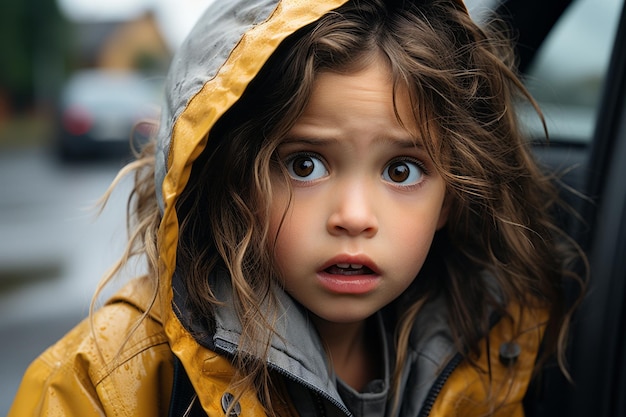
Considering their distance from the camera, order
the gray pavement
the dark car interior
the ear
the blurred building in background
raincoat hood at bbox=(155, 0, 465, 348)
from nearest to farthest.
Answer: raincoat hood at bbox=(155, 0, 465, 348) < the dark car interior < the ear < the gray pavement < the blurred building in background

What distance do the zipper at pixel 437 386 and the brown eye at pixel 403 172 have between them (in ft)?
1.48

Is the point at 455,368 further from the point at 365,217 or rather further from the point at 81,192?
the point at 81,192

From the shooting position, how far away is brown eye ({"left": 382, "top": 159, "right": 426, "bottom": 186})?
1539 millimetres

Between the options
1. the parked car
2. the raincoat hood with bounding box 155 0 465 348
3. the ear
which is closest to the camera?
the raincoat hood with bounding box 155 0 465 348

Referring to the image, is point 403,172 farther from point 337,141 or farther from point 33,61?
point 33,61

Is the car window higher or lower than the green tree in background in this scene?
higher

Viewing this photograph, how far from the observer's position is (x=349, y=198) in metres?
1.46

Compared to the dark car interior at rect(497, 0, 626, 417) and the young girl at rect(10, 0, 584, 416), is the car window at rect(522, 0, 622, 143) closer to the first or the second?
the dark car interior at rect(497, 0, 626, 417)

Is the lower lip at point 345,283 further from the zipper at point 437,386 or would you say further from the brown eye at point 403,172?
the zipper at point 437,386

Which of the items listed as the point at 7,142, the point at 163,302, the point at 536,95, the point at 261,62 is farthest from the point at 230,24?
the point at 7,142

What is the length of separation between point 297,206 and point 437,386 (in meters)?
0.54

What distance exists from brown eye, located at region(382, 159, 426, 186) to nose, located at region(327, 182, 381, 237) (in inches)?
2.6

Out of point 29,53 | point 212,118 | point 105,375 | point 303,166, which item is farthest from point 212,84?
point 29,53

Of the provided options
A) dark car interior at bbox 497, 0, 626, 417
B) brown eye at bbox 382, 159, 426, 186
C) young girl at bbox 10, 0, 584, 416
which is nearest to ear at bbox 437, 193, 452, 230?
young girl at bbox 10, 0, 584, 416
